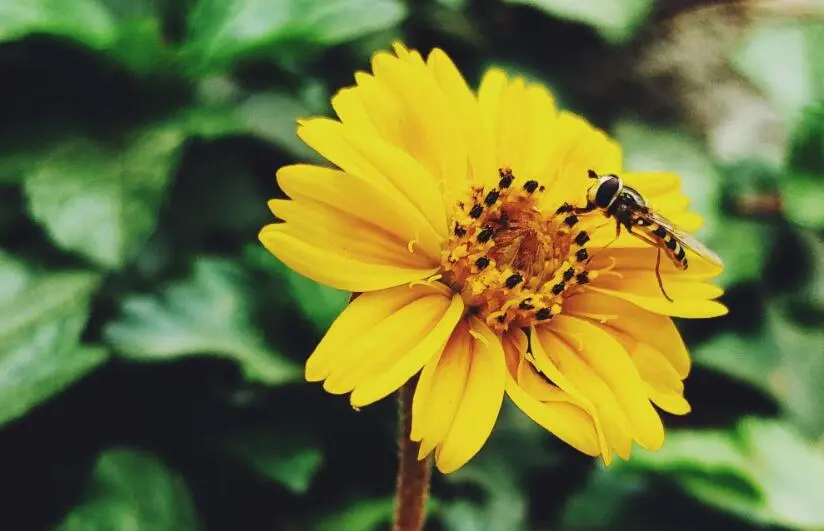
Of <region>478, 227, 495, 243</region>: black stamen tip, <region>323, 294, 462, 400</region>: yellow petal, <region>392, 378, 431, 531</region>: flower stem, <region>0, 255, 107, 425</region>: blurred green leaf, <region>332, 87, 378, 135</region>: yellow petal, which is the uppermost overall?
<region>332, 87, 378, 135</region>: yellow petal

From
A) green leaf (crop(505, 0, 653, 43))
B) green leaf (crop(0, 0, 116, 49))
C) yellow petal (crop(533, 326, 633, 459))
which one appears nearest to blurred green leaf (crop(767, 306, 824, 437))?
green leaf (crop(505, 0, 653, 43))

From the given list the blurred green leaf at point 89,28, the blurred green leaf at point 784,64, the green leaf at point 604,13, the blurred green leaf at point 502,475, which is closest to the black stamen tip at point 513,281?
the blurred green leaf at point 502,475

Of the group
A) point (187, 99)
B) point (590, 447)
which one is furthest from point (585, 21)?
point (590, 447)

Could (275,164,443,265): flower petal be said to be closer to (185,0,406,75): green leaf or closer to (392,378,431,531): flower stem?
(392,378,431,531): flower stem

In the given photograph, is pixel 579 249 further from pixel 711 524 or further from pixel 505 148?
pixel 711 524

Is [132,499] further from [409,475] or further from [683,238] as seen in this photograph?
[683,238]

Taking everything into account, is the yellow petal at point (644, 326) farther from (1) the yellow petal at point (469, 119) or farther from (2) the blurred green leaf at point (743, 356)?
(2) the blurred green leaf at point (743, 356)
